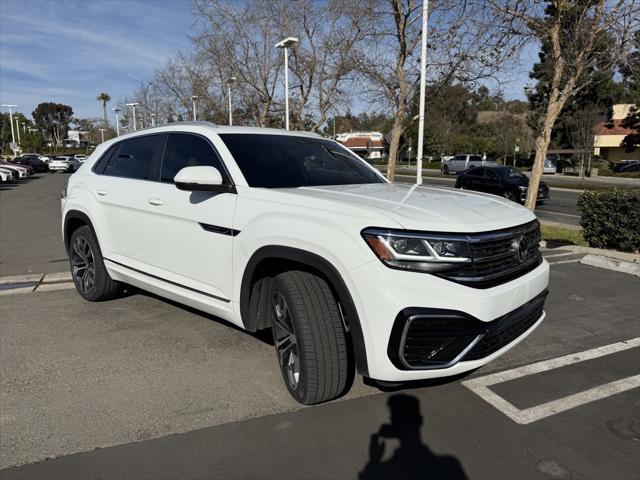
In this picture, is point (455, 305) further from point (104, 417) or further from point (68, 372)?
point (68, 372)

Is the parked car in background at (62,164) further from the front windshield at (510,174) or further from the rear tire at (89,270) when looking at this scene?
the rear tire at (89,270)

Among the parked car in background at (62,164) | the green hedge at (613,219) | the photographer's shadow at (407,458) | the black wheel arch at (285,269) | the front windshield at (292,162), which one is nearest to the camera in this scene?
the photographer's shadow at (407,458)

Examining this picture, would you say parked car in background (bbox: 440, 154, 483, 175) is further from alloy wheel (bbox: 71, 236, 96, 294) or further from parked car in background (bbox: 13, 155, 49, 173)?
alloy wheel (bbox: 71, 236, 96, 294)

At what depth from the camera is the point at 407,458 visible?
8.59 ft

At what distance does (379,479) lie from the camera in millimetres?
2443

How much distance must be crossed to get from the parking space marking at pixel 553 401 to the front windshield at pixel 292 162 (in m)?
1.77

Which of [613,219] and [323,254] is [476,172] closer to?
[613,219]

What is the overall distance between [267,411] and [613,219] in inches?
265

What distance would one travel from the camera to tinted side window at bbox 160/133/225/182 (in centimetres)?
378

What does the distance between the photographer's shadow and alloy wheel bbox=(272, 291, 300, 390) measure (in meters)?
0.62

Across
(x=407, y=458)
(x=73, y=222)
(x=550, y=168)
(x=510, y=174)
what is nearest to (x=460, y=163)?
(x=550, y=168)

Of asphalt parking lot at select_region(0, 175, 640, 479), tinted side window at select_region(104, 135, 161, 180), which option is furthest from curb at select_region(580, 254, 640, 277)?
tinted side window at select_region(104, 135, 161, 180)

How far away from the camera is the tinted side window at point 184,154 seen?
3.78m

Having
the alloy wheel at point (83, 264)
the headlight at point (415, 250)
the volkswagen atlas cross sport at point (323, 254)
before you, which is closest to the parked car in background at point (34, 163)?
the alloy wheel at point (83, 264)
